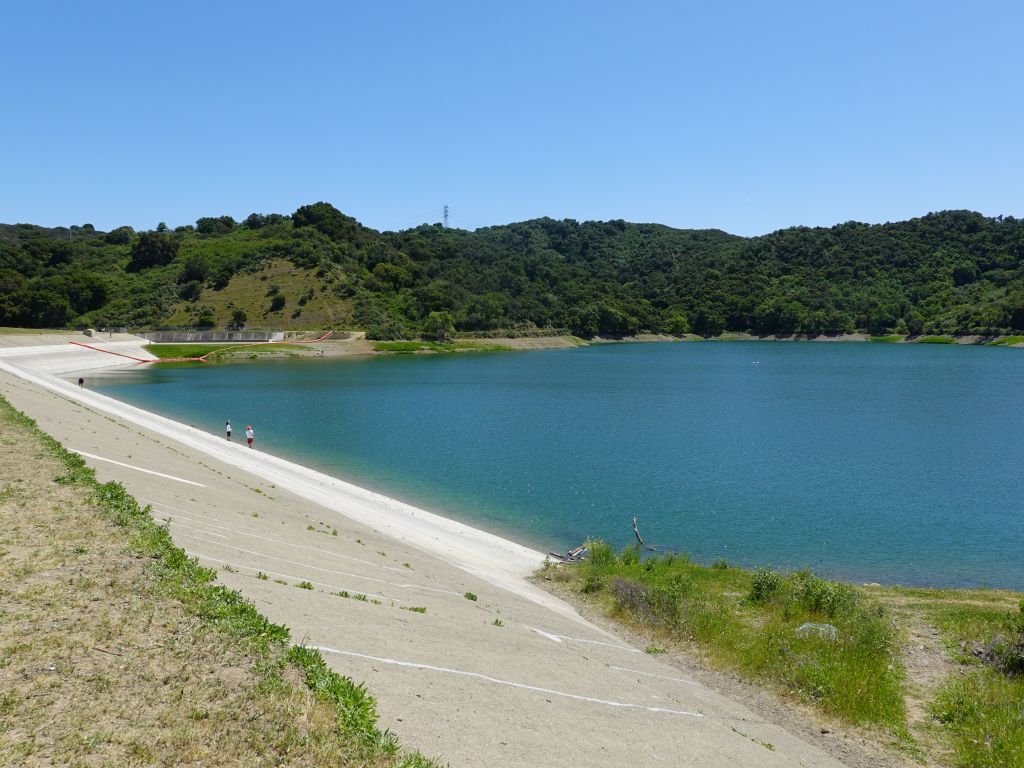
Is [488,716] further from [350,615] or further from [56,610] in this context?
[56,610]

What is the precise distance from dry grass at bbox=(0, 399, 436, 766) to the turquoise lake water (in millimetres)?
19045

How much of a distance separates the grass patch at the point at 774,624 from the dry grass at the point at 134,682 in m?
10.3

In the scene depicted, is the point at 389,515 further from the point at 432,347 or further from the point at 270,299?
the point at 270,299

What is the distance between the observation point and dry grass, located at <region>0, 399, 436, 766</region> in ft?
21.1

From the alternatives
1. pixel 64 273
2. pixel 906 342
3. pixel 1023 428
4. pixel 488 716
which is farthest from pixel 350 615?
pixel 906 342

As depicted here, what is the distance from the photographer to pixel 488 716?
8.80 m

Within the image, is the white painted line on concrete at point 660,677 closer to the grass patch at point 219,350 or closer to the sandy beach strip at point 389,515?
the sandy beach strip at point 389,515

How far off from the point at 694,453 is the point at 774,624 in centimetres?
2844

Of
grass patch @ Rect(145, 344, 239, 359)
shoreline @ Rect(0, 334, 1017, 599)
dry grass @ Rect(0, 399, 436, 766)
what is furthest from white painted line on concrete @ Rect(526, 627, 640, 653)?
grass patch @ Rect(145, 344, 239, 359)

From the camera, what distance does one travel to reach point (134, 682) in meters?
7.55

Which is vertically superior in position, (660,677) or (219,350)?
(219,350)

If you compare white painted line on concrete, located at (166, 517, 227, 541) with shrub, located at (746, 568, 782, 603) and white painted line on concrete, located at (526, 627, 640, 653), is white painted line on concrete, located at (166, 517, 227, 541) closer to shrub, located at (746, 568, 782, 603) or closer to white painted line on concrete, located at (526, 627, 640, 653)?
white painted line on concrete, located at (526, 627, 640, 653)

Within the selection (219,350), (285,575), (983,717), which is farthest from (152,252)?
(983,717)

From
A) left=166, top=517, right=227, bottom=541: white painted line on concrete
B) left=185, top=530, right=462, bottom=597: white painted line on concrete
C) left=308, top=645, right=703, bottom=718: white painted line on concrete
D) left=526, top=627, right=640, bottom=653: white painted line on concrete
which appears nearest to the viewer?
left=308, top=645, right=703, bottom=718: white painted line on concrete
